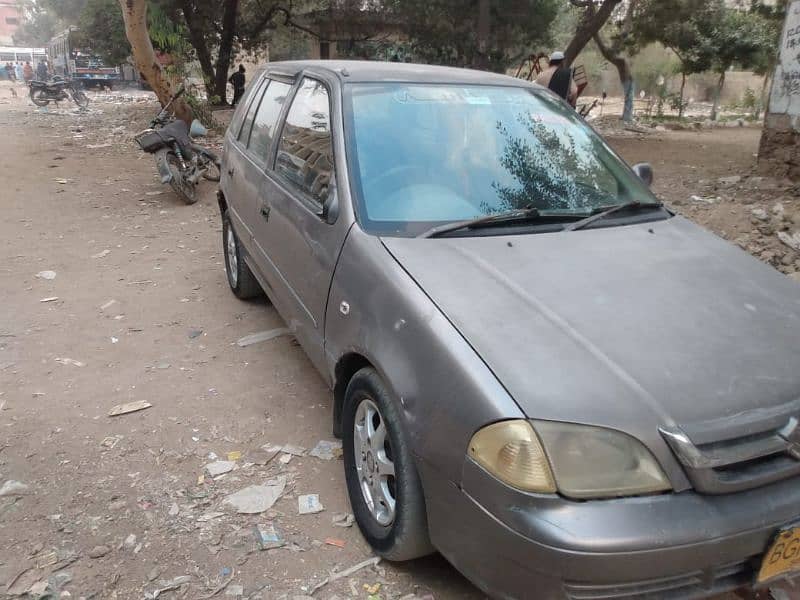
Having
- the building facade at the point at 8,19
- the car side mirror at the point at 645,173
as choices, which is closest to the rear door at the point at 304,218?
the car side mirror at the point at 645,173

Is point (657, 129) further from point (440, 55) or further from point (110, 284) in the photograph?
point (110, 284)

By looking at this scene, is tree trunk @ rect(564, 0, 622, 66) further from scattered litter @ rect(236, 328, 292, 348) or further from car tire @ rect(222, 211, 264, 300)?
scattered litter @ rect(236, 328, 292, 348)

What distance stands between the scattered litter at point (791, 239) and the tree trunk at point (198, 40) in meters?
14.6

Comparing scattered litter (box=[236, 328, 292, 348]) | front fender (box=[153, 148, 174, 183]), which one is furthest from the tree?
scattered litter (box=[236, 328, 292, 348])

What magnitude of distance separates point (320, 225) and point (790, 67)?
722 cm

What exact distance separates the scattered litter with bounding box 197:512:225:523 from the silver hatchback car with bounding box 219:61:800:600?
61 cm

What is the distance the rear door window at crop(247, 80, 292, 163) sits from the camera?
158 inches

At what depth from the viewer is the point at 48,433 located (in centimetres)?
338

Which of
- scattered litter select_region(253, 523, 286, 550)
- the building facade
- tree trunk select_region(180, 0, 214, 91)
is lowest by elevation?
scattered litter select_region(253, 523, 286, 550)

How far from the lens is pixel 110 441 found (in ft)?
10.9

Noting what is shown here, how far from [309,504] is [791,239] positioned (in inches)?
203

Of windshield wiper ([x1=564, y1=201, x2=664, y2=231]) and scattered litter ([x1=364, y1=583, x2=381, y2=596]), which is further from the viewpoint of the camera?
windshield wiper ([x1=564, y1=201, x2=664, y2=231])

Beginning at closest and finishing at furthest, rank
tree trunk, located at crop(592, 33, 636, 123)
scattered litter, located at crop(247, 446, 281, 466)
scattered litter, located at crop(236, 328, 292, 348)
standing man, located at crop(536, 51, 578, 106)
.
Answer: scattered litter, located at crop(247, 446, 281, 466) → scattered litter, located at crop(236, 328, 292, 348) → standing man, located at crop(536, 51, 578, 106) → tree trunk, located at crop(592, 33, 636, 123)

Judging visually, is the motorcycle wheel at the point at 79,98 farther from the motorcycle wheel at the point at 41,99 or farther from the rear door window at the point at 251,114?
the rear door window at the point at 251,114
